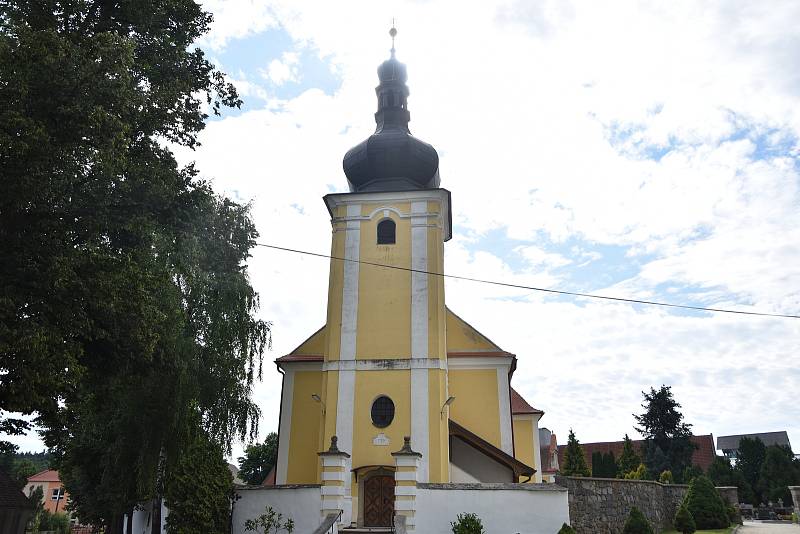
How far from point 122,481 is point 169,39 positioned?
10638 mm

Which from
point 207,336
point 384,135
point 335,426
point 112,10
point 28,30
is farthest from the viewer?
point 384,135

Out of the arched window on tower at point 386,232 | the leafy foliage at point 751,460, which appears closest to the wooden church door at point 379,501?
the arched window on tower at point 386,232

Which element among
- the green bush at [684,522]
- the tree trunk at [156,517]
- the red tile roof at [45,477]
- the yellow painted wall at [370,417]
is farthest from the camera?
the red tile roof at [45,477]

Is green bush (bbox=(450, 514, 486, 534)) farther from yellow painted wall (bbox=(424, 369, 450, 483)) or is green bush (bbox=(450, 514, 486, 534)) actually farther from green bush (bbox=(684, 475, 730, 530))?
green bush (bbox=(684, 475, 730, 530))

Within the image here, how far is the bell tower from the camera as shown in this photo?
17828 mm

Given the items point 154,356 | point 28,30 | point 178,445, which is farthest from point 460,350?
point 28,30

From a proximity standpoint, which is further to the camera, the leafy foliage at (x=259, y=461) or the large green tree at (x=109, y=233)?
the leafy foliage at (x=259, y=461)

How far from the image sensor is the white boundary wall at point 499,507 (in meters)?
14.4

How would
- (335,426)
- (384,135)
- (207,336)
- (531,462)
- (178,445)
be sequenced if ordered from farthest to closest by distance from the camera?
1. (531,462)
2. (384,135)
3. (335,426)
4. (207,336)
5. (178,445)

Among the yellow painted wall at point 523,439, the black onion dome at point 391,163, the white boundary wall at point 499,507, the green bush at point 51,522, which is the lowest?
the green bush at point 51,522

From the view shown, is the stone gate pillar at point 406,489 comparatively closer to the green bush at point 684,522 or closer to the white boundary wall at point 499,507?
the white boundary wall at point 499,507

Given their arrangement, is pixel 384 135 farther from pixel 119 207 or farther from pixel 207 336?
pixel 119 207

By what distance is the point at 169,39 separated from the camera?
12.6m

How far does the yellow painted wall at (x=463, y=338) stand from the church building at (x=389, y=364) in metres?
0.04
